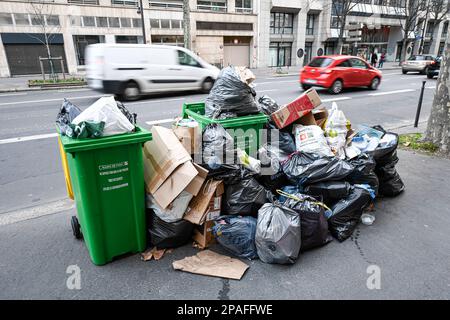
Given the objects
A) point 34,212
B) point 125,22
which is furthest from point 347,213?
point 125,22

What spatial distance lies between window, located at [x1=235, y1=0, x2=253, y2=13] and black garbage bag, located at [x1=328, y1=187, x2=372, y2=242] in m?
28.7

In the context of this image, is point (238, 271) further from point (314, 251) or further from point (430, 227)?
point (430, 227)

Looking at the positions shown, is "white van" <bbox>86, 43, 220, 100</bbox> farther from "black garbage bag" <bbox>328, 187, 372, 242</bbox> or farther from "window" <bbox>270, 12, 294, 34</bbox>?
"window" <bbox>270, 12, 294, 34</bbox>

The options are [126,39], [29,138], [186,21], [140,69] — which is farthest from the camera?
[126,39]

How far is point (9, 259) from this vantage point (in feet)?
8.69

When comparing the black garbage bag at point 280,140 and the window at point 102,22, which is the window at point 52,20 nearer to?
the window at point 102,22

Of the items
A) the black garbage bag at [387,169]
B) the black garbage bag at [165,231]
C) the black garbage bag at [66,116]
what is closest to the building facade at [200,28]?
the black garbage bag at [66,116]

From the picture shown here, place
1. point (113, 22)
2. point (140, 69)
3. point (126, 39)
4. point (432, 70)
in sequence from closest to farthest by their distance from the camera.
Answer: point (140, 69)
point (432, 70)
point (113, 22)
point (126, 39)

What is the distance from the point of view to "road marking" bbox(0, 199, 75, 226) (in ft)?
10.9

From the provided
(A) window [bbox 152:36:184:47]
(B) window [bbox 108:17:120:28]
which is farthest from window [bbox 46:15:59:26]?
(A) window [bbox 152:36:184:47]

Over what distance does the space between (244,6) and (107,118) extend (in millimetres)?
29779

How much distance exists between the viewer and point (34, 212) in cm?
347

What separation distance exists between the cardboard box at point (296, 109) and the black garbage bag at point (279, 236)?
1435 mm

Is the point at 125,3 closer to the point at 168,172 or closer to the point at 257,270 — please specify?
the point at 168,172
